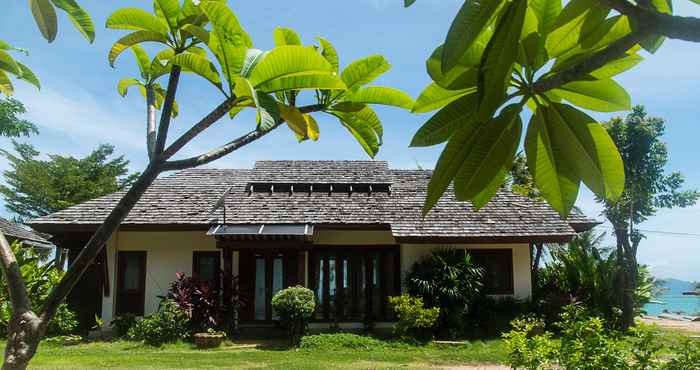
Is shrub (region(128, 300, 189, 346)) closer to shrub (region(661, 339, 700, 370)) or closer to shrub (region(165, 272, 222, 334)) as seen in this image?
shrub (region(165, 272, 222, 334))

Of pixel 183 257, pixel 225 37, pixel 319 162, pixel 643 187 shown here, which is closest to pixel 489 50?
pixel 225 37

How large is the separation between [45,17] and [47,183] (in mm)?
32491

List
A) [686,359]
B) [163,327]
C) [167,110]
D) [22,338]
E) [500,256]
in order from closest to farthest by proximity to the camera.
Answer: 1. [22,338]
2. [167,110]
3. [686,359]
4. [163,327]
5. [500,256]

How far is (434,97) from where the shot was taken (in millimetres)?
1637

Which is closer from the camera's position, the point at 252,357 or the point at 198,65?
the point at 198,65

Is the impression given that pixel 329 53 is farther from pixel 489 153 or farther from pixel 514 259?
pixel 514 259

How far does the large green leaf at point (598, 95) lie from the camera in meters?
1.60

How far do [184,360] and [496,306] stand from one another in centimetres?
763

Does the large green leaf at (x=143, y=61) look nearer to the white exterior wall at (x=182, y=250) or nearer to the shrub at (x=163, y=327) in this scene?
the shrub at (x=163, y=327)

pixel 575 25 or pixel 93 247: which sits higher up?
pixel 575 25

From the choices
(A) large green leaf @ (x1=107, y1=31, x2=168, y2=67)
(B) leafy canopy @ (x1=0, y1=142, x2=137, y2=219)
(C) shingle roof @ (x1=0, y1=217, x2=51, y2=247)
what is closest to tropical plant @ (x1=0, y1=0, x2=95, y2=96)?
(A) large green leaf @ (x1=107, y1=31, x2=168, y2=67)

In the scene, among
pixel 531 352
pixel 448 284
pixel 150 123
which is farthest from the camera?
pixel 448 284

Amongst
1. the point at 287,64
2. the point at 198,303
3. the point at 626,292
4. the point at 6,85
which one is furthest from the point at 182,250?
the point at 287,64

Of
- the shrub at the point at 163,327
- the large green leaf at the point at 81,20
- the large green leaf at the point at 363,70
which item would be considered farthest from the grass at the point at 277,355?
the large green leaf at the point at 81,20
